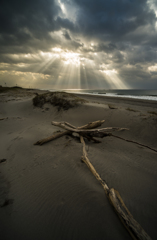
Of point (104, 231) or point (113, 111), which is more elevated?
point (113, 111)

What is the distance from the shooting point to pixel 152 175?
2.91m

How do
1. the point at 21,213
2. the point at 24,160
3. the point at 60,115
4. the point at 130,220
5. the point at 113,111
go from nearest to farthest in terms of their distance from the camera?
the point at 130,220 → the point at 21,213 → the point at 24,160 → the point at 113,111 → the point at 60,115

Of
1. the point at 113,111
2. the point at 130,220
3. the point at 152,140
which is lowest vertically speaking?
the point at 152,140

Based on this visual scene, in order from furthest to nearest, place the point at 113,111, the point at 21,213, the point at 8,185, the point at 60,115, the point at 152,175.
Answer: the point at 60,115 < the point at 113,111 < the point at 152,175 < the point at 8,185 < the point at 21,213

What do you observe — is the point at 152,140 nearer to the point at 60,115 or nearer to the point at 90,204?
the point at 90,204

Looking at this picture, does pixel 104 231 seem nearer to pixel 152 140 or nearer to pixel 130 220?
pixel 130 220

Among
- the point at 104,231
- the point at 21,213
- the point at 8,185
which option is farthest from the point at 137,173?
the point at 8,185

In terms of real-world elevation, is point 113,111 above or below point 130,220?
above

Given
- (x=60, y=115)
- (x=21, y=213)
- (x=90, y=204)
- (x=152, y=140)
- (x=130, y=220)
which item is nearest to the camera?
(x=130, y=220)

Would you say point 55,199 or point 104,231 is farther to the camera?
point 55,199

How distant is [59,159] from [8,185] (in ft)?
4.45

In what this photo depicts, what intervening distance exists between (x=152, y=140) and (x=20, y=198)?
630 centimetres

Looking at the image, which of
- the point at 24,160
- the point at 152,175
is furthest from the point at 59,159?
the point at 152,175

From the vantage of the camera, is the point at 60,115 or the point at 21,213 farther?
the point at 60,115
